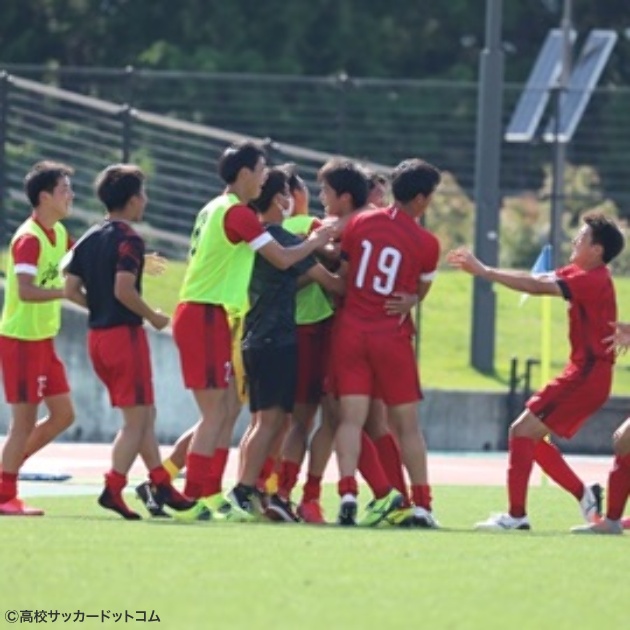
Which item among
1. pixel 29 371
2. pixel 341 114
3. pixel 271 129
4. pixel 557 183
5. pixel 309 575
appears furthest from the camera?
pixel 271 129

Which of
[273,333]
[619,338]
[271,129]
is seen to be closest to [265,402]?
[273,333]

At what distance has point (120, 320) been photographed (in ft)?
49.2

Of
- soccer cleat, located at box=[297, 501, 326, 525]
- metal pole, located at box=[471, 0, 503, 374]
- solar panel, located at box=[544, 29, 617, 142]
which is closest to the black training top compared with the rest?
soccer cleat, located at box=[297, 501, 326, 525]

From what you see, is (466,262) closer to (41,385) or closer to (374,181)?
(374,181)

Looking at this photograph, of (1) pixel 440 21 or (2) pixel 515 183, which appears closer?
(2) pixel 515 183

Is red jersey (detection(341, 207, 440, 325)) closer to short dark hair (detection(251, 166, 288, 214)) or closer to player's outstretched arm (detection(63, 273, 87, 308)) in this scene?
short dark hair (detection(251, 166, 288, 214))

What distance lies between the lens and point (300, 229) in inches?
630

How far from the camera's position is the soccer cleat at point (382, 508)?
15195 millimetres

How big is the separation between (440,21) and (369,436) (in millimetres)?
34025

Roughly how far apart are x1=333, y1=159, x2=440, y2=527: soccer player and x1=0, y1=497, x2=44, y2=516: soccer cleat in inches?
69.2

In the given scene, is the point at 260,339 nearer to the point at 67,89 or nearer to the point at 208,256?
the point at 208,256

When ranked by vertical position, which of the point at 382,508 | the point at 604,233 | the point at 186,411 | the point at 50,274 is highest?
the point at 604,233

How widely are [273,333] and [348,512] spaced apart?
1091 mm

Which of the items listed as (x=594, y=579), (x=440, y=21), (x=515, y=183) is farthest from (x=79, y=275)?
(x=440, y=21)
